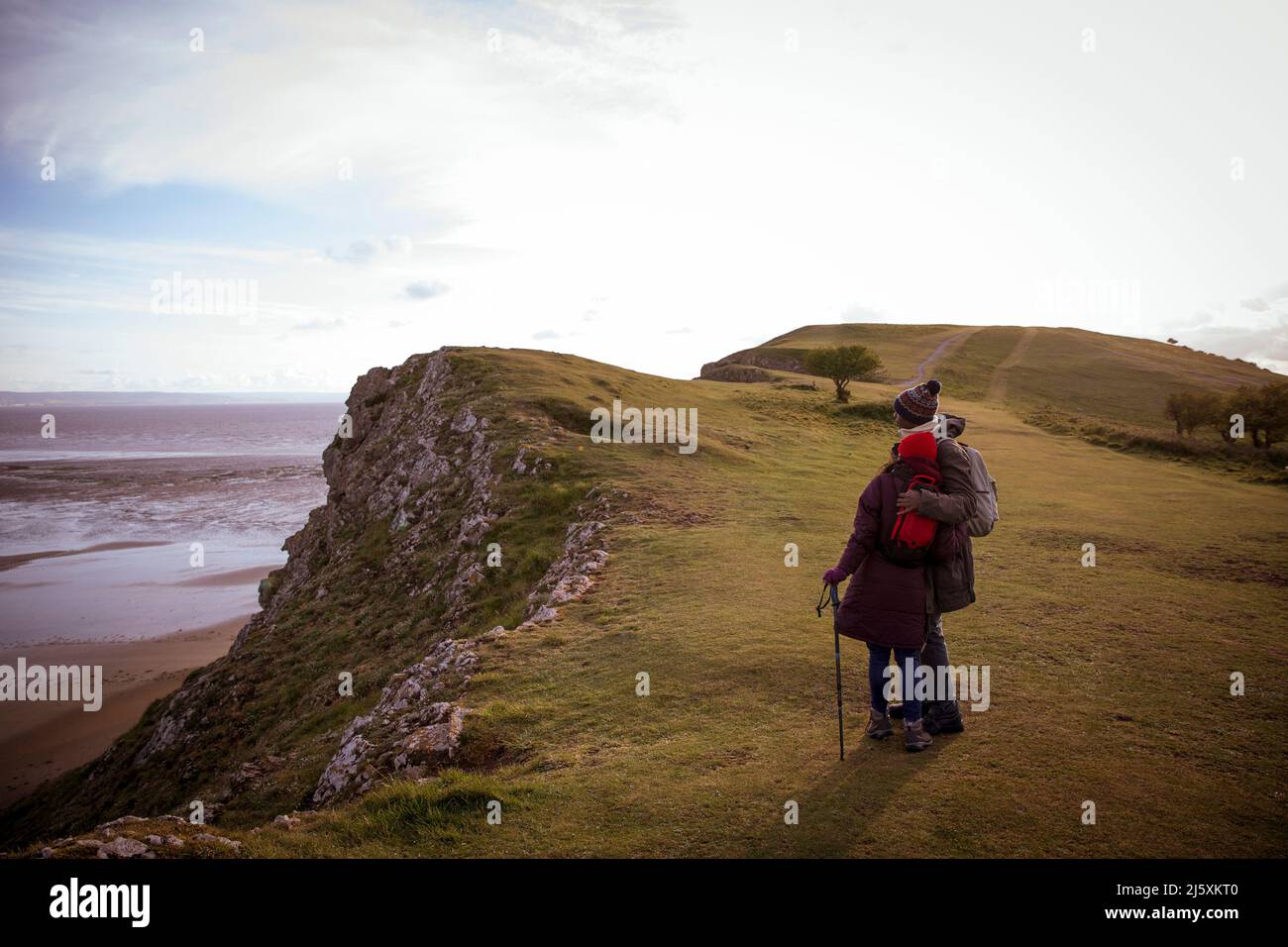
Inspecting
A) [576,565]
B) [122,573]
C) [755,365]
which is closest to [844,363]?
[755,365]

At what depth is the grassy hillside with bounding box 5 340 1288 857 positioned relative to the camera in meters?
6.27

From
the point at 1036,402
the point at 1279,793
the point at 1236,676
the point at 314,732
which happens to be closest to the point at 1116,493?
the point at 1236,676

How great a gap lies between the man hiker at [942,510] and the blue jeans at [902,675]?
14.8 inches

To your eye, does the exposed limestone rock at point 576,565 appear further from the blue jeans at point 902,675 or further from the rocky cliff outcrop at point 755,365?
the rocky cliff outcrop at point 755,365

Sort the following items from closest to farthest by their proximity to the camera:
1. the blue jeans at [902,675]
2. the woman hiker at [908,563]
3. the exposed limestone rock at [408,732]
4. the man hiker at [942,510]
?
the man hiker at [942,510], the woman hiker at [908,563], the blue jeans at [902,675], the exposed limestone rock at [408,732]

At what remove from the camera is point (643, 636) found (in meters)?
11.9

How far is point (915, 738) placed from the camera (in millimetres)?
7492

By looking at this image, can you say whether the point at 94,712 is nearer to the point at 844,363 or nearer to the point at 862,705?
the point at 862,705

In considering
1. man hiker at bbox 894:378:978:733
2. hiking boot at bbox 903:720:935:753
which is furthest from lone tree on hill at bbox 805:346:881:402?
hiking boot at bbox 903:720:935:753

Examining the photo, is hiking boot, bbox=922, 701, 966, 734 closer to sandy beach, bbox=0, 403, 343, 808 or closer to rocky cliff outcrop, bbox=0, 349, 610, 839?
rocky cliff outcrop, bbox=0, 349, 610, 839

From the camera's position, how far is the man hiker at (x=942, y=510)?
23.1ft

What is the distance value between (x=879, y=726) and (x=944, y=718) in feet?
2.57

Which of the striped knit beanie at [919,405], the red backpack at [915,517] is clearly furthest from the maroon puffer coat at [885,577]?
the striped knit beanie at [919,405]
